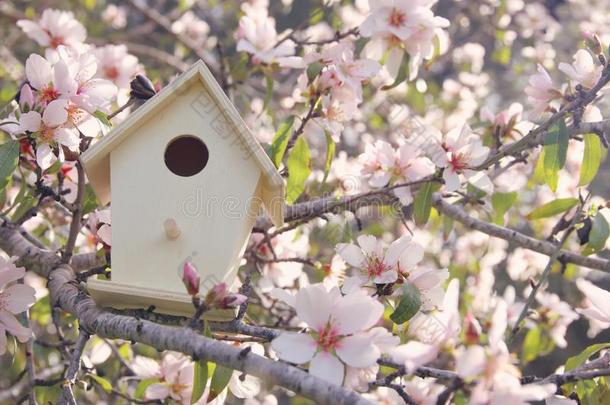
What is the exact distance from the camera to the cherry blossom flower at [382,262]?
187 centimetres

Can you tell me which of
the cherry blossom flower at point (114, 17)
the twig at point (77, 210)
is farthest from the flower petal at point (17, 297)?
the cherry blossom flower at point (114, 17)

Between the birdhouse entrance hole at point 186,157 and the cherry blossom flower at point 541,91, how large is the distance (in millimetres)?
1105

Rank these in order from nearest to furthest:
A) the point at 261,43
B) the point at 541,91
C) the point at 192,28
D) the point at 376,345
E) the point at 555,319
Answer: the point at 376,345 → the point at 541,91 → the point at 261,43 → the point at 555,319 → the point at 192,28

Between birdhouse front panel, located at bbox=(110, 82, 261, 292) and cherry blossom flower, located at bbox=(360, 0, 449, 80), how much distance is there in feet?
2.64

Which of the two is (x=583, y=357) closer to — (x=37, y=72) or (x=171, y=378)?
(x=171, y=378)

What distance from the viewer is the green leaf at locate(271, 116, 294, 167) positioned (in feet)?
7.43

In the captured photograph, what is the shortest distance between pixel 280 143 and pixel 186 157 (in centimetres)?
40

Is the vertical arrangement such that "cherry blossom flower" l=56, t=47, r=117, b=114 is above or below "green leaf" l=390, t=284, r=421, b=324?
above

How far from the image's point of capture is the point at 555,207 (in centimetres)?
243

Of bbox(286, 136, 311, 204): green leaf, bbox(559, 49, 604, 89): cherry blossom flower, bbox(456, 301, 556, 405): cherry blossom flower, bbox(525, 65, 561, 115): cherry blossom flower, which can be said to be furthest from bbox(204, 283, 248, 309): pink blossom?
bbox(525, 65, 561, 115): cherry blossom flower

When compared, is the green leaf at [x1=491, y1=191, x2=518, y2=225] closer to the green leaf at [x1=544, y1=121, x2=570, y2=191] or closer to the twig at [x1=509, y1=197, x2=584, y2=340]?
the twig at [x1=509, y1=197, x2=584, y2=340]

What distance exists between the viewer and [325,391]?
1330mm

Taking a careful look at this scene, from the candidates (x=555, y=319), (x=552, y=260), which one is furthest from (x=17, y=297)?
(x=555, y=319)

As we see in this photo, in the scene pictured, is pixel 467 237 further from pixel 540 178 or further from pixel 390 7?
pixel 390 7
